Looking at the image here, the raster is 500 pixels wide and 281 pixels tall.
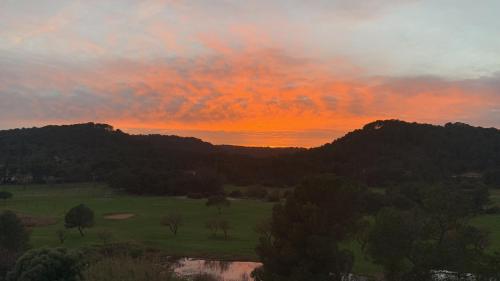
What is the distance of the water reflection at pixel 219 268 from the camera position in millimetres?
42719

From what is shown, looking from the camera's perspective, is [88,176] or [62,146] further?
[62,146]

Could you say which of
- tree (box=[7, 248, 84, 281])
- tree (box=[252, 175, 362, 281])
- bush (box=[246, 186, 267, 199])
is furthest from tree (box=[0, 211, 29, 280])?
bush (box=[246, 186, 267, 199])

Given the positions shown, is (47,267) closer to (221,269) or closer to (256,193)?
(221,269)

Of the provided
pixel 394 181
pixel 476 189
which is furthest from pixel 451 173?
pixel 476 189

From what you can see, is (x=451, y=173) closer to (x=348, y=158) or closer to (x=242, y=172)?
(x=348, y=158)

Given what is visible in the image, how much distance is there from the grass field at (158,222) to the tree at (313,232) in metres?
13.0

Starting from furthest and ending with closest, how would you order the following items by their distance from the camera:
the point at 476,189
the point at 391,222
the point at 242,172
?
the point at 242,172
the point at 476,189
the point at 391,222

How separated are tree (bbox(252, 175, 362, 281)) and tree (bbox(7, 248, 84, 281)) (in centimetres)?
1262

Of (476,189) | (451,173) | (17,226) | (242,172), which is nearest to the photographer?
(17,226)

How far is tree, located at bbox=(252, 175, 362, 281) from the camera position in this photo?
31344 millimetres

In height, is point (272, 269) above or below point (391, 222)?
below

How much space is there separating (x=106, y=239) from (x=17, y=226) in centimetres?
1281

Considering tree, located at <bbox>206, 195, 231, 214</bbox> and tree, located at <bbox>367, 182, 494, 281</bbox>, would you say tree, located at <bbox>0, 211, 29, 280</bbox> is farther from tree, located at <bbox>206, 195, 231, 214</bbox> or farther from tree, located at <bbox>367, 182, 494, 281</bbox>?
tree, located at <bbox>206, 195, 231, 214</bbox>

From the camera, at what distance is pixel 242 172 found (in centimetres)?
14312
